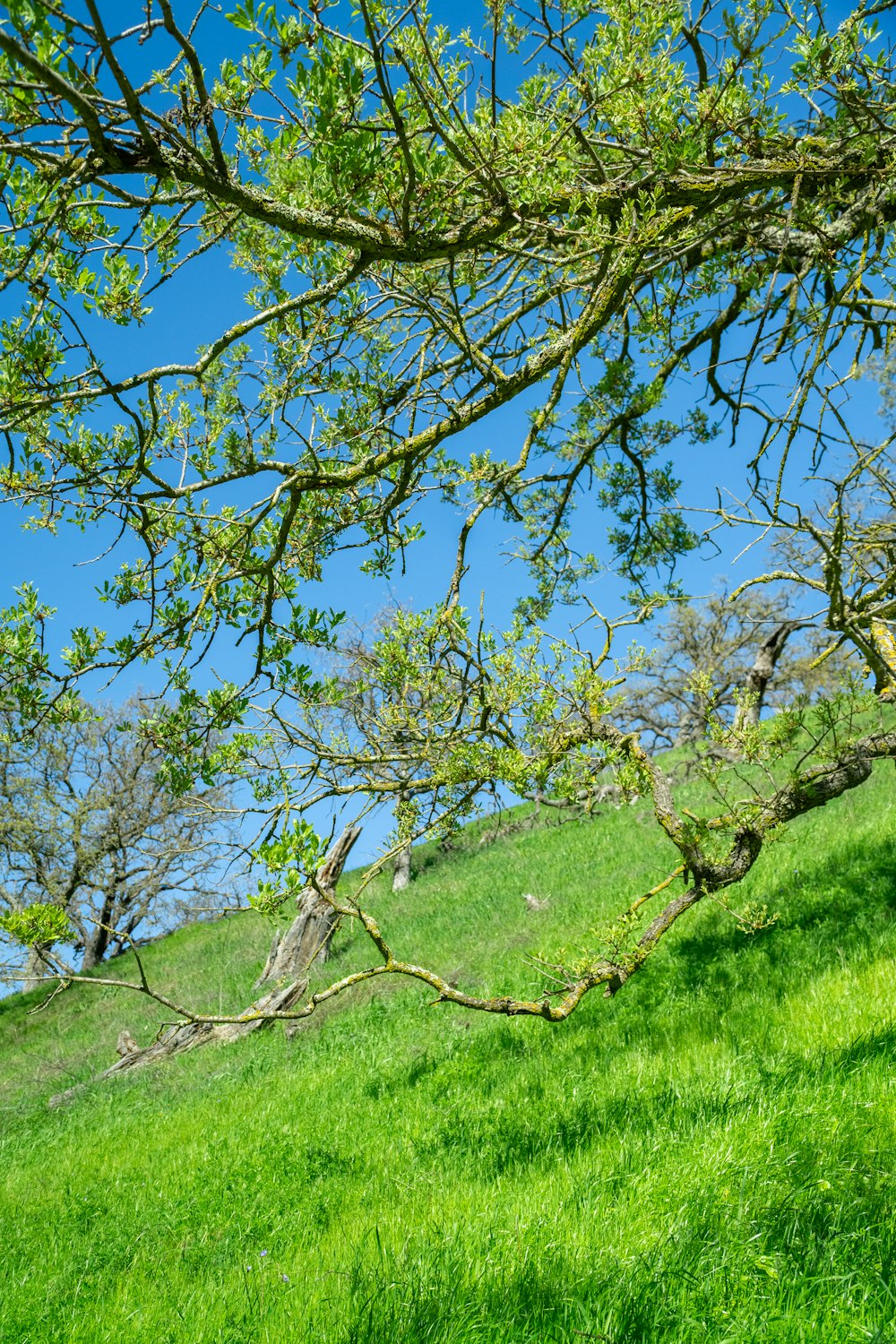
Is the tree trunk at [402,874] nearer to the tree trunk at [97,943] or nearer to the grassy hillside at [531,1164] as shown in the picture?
the grassy hillside at [531,1164]

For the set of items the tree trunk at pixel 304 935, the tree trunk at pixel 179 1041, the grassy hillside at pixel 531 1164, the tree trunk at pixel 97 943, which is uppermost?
the tree trunk at pixel 97 943

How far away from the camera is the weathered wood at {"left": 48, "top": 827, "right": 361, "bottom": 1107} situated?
45.6 ft

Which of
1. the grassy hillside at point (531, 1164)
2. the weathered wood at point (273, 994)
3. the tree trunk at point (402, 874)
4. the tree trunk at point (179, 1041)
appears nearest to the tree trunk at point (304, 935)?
the weathered wood at point (273, 994)

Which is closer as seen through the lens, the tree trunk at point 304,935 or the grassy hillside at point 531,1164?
the grassy hillside at point 531,1164

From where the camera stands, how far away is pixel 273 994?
13.2 meters

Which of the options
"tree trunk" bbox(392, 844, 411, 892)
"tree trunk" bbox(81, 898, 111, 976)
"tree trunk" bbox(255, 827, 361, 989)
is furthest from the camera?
"tree trunk" bbox(81, 898, 111, 976)

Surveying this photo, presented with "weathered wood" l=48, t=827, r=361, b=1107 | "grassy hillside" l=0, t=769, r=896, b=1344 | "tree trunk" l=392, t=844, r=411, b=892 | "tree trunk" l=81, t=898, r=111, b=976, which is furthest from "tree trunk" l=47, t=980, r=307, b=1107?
"tree trunk" l=81, t=898, r=111, b=976

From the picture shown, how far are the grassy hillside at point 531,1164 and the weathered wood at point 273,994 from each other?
4.70 feet

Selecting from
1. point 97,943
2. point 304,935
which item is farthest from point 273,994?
point 97,943

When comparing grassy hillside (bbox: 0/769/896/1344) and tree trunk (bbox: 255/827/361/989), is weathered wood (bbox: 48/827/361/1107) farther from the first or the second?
grassy hillside (bbox: 0/769/896/1344)

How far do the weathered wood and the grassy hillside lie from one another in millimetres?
1433

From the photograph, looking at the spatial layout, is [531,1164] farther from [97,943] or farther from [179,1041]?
[97,943]

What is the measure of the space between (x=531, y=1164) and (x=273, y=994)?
29.2ft

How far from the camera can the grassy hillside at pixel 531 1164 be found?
338 cm
